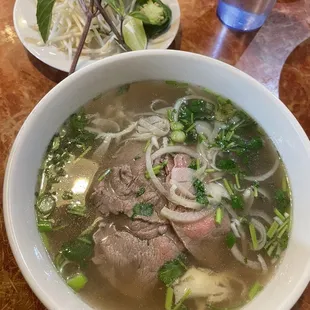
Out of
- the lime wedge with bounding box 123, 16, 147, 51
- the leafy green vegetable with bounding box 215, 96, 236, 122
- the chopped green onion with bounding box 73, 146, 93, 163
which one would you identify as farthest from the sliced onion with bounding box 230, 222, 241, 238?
the lime wedge with bounding box 123, 16, 147, 51

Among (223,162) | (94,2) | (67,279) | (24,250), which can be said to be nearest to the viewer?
(24,250)

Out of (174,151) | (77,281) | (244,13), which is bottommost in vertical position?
(77,281)

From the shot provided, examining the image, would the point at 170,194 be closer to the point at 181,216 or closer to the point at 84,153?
the point at 181,216

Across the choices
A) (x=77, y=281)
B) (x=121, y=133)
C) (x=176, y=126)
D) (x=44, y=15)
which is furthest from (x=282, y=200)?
(x=44, y=15)

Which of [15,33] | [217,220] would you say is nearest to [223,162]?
[217,220]

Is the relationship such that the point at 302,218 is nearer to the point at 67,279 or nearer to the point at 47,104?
the point at 67,279

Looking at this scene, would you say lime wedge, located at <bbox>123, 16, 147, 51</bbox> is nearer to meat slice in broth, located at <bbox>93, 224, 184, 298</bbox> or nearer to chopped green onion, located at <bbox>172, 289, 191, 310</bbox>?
meat slice in broth, located at <bbox>93, 224, 184, 298</bbox>
